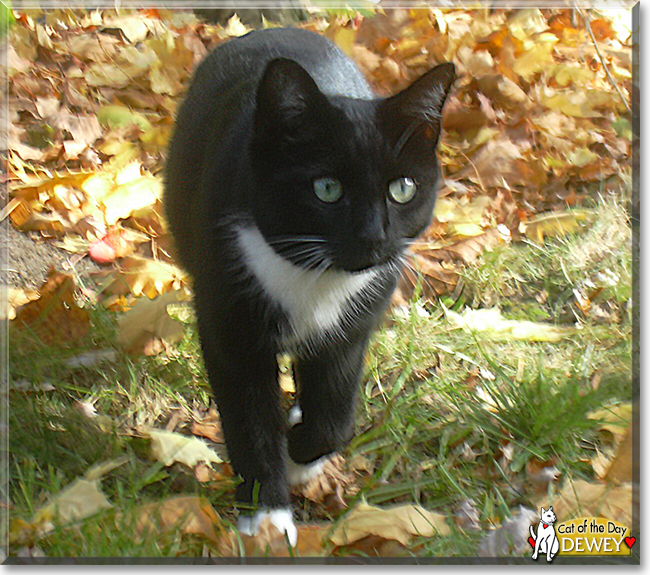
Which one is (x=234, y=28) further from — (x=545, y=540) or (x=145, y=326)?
(x=545, y=540)

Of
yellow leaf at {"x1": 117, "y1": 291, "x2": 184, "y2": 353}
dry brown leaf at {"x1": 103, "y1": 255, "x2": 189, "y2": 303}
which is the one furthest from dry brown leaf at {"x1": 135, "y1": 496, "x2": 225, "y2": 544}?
dry brown leaf at {"x1": 103, "y1": 255, "x2": 189, "y2": 303}

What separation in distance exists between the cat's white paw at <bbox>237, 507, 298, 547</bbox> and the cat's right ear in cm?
87

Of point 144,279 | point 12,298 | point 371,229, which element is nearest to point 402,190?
point 371,229

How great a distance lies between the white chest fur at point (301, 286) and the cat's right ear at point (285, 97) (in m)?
0.25

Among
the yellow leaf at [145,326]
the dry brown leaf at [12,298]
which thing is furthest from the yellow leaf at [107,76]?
the yellow leaf at [145,326]

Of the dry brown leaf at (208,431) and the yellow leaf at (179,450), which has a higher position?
the yellow leaf at (179,450)

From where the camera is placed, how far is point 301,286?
5.33 ft

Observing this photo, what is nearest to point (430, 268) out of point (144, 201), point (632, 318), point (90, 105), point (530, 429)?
point (632, 318)

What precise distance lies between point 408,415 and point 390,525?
437 mm

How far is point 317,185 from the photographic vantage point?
1.48m

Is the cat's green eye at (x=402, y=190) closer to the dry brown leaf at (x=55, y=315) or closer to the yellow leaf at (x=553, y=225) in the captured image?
the dry brown leaf at (x=55, y=315)

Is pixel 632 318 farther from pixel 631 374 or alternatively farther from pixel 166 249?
pixel 166 249

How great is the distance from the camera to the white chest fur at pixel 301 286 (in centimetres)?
159

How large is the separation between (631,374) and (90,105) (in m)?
2.35
